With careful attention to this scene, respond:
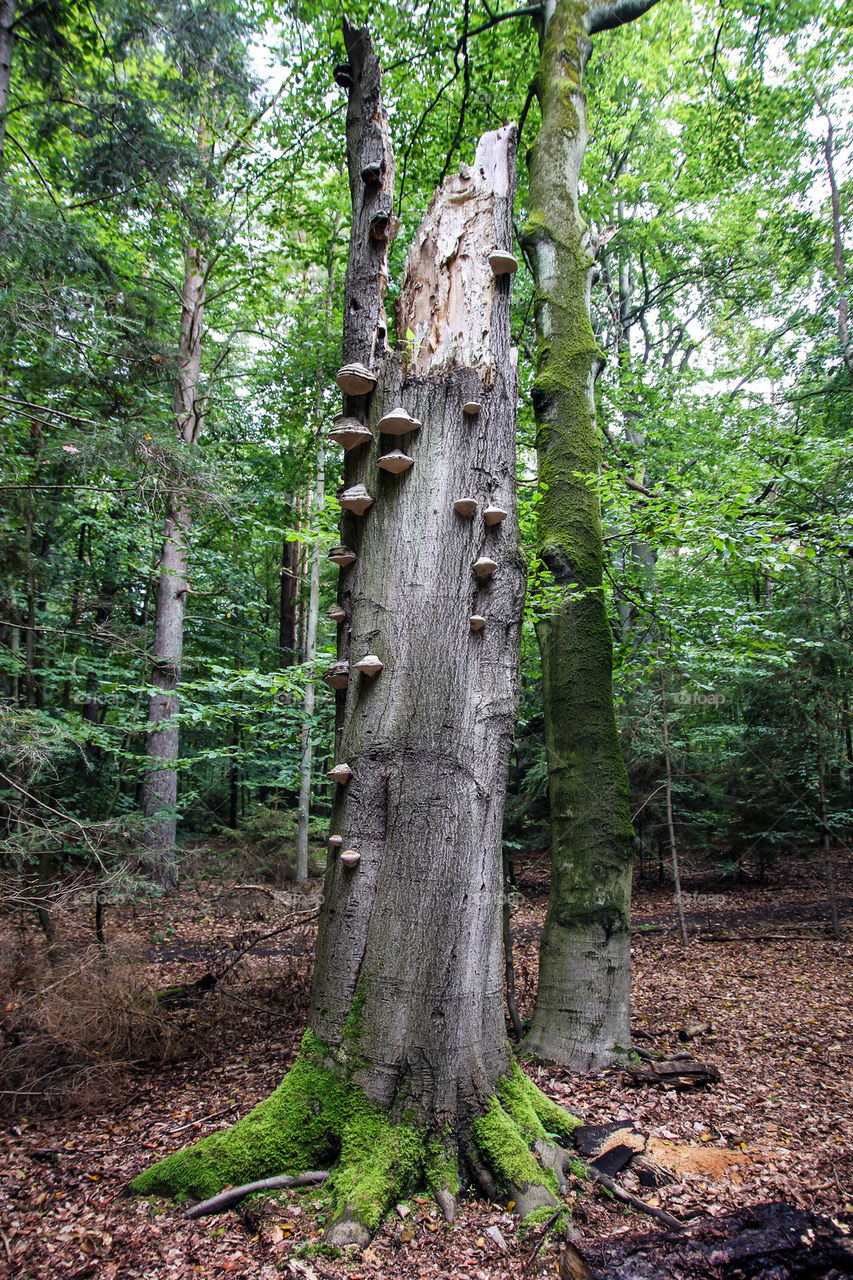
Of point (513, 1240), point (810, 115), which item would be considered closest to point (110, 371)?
point (513, 1240)

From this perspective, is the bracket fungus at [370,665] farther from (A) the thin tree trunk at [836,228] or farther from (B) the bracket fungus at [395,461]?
(A) the thin tree trunk at [836,228]

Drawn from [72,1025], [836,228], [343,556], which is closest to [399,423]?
[343,556]

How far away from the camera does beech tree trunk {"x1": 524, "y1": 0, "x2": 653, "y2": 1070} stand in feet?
15.6

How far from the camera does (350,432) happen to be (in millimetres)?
3320

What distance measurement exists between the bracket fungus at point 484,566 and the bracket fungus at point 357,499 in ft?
2.16

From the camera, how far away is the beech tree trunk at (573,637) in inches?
187

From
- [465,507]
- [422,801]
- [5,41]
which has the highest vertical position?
[5,41]

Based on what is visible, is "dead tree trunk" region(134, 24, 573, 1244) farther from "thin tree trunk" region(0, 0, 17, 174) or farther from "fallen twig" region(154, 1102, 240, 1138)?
"thin tree trunk" region(0, 0, 17, 174)

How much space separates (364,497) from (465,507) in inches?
20.5

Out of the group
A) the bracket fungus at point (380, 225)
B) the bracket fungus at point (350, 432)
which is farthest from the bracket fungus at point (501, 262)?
the bracket fungus at point (350, 432)

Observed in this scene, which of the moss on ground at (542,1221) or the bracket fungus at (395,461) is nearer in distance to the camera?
the moss on ground at (542,1221)

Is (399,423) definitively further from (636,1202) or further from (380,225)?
(636,1202)

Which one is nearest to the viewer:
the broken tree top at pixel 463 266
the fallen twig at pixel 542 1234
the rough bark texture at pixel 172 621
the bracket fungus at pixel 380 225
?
the fallen twig at pixel 542 1234

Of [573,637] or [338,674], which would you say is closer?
[338,674]
